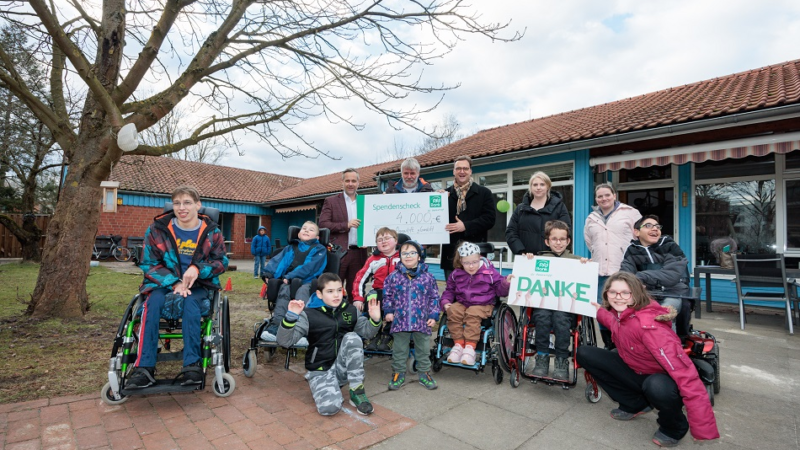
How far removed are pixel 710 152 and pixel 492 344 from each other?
5204mm

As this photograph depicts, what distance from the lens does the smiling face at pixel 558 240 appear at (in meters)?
3.52

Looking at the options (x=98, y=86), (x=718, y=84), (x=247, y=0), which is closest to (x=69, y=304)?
(x=98, y=86)

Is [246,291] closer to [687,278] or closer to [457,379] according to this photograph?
[457,379]

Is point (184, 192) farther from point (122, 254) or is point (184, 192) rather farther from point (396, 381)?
point (122, 254)

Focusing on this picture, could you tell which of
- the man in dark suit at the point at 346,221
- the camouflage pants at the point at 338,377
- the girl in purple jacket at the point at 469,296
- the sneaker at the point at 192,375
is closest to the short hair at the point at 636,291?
the girl in purple jacket at the point at 469,296

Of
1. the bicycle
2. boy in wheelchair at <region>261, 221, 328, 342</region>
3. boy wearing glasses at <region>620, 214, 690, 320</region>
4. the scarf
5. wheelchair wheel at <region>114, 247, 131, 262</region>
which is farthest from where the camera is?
wheelchair wheel at <region>114, 247, 131, 262</region>

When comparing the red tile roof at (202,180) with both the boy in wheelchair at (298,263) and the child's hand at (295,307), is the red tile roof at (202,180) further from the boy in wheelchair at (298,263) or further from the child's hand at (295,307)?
the child's hand at (295,307)

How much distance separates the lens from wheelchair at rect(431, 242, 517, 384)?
330cm

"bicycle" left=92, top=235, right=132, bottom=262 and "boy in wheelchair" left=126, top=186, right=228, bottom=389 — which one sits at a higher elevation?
"boy in wheelchair" left=126, top=186, right=228, bottom=389

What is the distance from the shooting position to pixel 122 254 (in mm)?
17875

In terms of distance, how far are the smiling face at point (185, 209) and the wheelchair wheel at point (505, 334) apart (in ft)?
8.82

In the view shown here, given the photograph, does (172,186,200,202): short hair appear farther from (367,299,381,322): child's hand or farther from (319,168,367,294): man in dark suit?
(367,299,381,322): child's hand

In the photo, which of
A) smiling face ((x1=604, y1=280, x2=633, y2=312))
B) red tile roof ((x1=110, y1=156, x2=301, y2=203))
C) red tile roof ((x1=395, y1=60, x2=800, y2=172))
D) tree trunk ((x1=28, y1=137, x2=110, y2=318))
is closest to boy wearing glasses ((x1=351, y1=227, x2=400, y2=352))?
smiling face ((x1=604, y1=280, x2=633, y2=312))

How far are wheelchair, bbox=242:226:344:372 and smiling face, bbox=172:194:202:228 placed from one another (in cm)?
89
